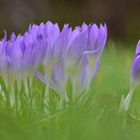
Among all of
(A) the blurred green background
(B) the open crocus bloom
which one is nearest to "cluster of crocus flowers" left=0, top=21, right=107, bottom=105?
(B) the open crocus bloom

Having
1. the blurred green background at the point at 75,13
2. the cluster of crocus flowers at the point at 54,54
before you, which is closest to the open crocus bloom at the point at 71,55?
the cluster of crocus flowers at the point at 54,54

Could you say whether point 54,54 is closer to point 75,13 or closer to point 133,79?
point 133,79

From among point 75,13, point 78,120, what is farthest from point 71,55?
point 75,13

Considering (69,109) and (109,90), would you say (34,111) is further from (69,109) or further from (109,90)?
(109,90)

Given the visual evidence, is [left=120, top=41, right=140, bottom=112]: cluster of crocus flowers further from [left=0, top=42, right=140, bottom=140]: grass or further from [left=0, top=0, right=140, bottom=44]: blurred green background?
[left=0, top=0, right=140, bottom=44]: blurred green background

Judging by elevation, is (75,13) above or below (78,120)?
above

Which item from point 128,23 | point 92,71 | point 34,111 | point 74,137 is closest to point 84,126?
point 74,137

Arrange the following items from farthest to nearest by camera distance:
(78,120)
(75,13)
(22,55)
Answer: (75,13), (22,55), (78,120)

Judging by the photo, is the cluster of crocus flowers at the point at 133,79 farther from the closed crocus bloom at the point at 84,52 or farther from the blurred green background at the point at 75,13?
the blurred green background at the point at 75,13
